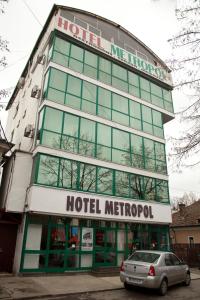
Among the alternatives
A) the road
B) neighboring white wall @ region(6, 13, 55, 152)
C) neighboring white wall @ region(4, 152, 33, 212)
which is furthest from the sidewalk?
neighboring white wall @ region(6, 13, 55, 152)

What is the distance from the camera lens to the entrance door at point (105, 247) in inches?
607

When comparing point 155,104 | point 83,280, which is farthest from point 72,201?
point 155,104

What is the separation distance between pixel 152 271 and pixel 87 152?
8952 millimetres

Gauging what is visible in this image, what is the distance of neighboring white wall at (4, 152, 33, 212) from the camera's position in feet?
46.2

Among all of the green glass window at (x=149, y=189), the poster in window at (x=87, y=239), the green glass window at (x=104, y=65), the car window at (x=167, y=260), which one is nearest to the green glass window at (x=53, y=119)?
the green glass window at (x=104, y=65)

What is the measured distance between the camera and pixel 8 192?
14.4 m

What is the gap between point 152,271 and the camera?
952 cm

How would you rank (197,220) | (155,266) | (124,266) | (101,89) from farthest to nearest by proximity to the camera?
1. (197,220)
2. (101,89)
3. (124,266)
4. (155,266)

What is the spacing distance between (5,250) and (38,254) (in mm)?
2265

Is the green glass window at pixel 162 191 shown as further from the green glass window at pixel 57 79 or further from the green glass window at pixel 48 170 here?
the green glass window at pixel 57 79

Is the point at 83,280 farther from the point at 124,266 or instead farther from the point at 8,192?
the point at 8,192

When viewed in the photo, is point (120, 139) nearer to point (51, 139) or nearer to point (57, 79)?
point (51, 139)

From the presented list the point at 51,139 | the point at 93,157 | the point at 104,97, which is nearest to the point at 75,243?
the point at 93,157

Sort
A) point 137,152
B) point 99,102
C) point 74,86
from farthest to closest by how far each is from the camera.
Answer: point 137,152 → point 99,102 → point 74,86
